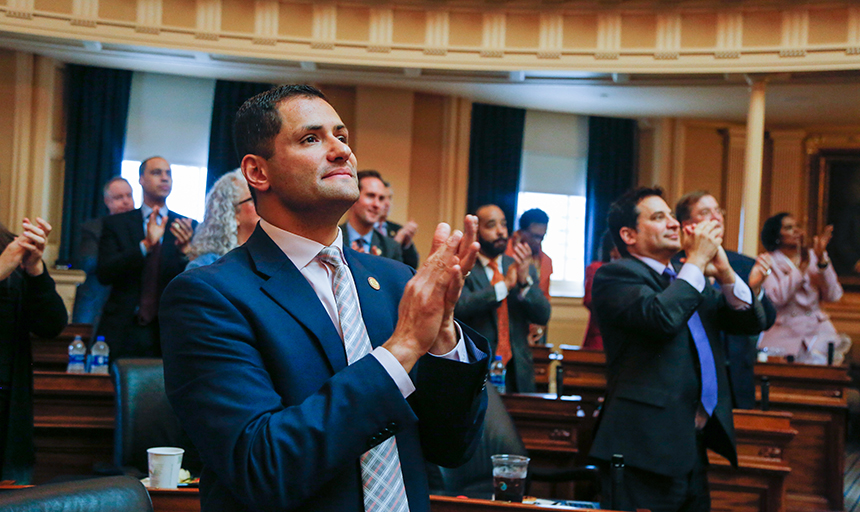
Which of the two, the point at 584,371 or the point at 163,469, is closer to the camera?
the point at 163,469

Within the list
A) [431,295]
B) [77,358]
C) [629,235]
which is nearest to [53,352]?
[77,358]

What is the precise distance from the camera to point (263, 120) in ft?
4.47

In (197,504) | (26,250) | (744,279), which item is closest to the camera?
(197,504)

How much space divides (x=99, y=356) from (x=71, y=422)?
39 centimetres

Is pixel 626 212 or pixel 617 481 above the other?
pixel 626 212

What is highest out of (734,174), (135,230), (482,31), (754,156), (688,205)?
(482,31)

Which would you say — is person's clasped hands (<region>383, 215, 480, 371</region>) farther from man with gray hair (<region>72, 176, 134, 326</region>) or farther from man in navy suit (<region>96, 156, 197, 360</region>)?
man with gray hair (<region>72, 176, 134, 326</region>)

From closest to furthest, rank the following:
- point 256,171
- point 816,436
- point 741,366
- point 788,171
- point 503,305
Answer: point 256,171, point 741,366, point 503,305, point 816,436, point 788,171

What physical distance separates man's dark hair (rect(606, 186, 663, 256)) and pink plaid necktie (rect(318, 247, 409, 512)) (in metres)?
1.67

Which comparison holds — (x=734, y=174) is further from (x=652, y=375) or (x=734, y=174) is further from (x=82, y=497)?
(x=82, y=497)

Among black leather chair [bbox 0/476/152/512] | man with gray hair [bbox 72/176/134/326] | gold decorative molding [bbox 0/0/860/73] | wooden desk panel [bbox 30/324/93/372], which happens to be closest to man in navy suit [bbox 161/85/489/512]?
black leather chair [bbox 0/476/152/512]

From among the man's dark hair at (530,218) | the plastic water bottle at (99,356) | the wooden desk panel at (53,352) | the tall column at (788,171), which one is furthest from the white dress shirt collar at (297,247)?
the tall column at (788,171)

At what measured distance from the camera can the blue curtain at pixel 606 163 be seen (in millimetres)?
9992

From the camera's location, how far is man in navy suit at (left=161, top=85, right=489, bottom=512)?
111 cm
